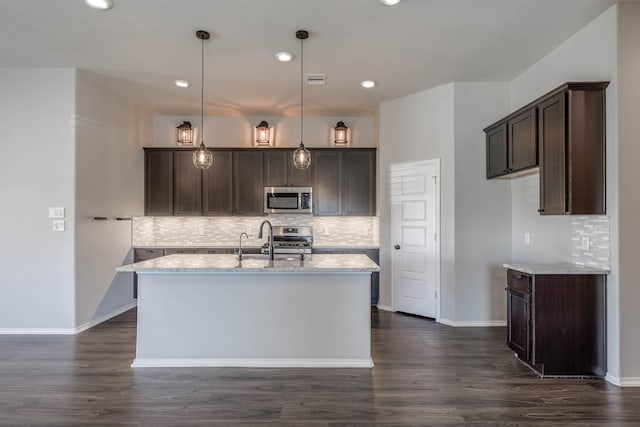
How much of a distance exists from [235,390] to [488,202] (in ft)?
11.7

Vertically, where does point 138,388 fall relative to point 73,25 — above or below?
below

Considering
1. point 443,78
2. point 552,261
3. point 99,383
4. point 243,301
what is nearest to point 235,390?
point 243,301

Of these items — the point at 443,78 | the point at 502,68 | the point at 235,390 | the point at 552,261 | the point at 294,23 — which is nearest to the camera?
the point at 235,390

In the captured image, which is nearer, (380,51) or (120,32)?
(120,32)

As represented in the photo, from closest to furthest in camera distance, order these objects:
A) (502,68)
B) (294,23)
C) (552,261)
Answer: (294,23)
(552,261)
(502,68)

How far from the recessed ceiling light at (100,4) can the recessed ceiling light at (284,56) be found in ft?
4.98

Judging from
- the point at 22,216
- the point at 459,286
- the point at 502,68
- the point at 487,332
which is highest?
the point at 502,68

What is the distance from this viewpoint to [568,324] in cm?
297

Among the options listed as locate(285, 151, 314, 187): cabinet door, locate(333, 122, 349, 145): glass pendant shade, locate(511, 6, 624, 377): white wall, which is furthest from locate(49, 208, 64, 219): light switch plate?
locate(511, 6, 624, 377): white wall

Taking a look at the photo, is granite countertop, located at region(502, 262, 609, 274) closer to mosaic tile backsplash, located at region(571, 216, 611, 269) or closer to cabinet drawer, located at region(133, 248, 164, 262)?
mosaic tile backsplash, located at region(571, 216, 611, 269)

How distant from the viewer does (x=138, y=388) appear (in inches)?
111

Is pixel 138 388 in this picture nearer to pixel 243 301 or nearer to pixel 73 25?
pixel 243 301

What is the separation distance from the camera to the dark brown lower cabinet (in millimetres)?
2957

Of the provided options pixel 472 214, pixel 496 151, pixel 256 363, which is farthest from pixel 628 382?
pixel 256 363
